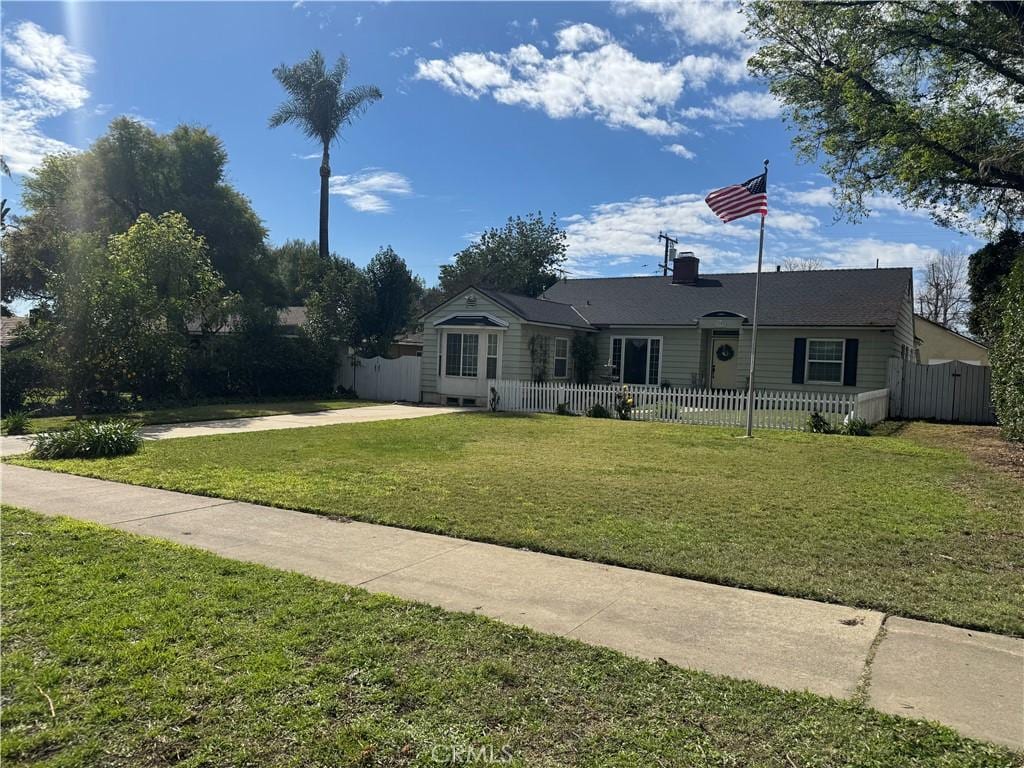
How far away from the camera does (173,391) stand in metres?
18.8

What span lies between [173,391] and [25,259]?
13.5m

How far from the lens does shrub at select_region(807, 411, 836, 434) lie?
14.6m

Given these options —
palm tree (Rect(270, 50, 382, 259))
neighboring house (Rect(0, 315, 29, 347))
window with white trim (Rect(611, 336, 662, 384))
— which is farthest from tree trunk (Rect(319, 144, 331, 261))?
window with white trim (Rect(611, 336, 662, 384))

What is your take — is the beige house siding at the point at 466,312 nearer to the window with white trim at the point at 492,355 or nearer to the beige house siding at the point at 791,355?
the window with white trim at the point at 492,355

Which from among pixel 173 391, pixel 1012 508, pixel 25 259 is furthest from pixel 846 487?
pixel 25 259

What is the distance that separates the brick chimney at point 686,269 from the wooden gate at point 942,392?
7932 mm

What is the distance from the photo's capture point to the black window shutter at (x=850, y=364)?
62.7 ft

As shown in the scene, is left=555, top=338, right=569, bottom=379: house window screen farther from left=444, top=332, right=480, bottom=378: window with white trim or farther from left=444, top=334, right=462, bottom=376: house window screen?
left=444, top=334, right=462, bottom=376: house window screen

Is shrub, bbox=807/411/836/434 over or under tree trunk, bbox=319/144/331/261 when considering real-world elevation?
under

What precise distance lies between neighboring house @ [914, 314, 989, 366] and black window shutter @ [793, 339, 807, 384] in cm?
2089

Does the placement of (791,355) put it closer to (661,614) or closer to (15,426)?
(661,614)

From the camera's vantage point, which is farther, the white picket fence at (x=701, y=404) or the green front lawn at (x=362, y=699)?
the white picket fence at (x=701, y=404)

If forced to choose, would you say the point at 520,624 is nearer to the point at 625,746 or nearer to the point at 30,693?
the point at 625,746

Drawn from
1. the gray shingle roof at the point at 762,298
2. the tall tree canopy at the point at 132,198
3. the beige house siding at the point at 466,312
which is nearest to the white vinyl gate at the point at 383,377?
the beige house siding at the point at 466,312
